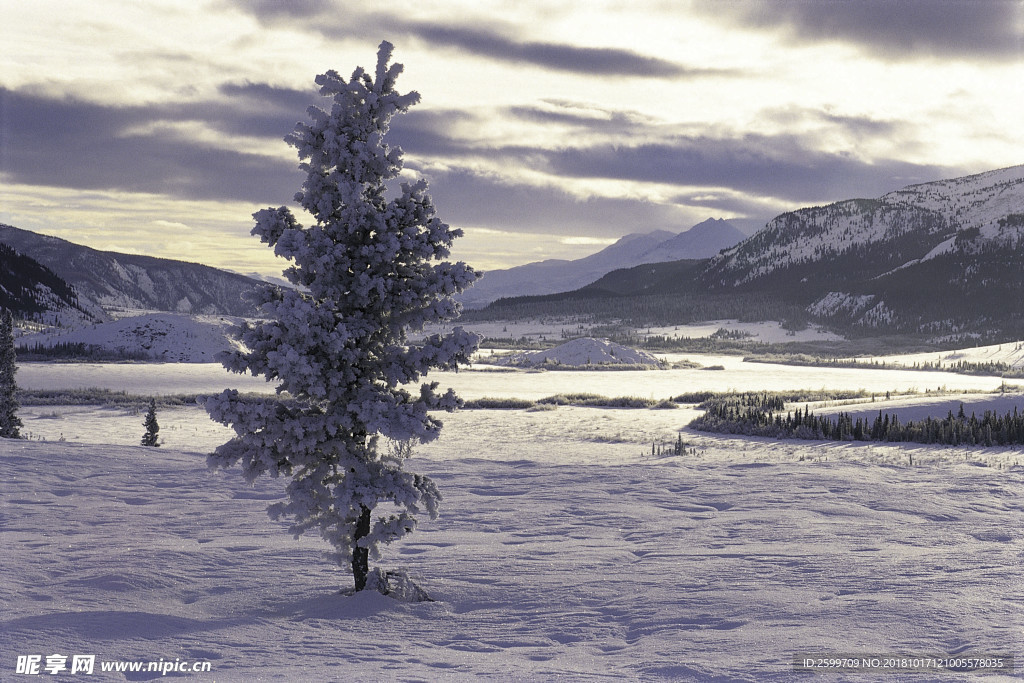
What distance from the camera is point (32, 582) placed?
34.8ft

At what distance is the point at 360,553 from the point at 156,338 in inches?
2640

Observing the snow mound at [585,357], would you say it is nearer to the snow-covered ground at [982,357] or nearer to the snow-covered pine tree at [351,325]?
the snow-covered ground at [982,357]

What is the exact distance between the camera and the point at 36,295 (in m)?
159

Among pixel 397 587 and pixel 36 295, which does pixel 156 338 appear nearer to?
pixel 397 587

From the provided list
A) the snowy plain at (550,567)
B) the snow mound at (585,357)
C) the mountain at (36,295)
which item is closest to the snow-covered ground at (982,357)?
the snow mound at (585,357)

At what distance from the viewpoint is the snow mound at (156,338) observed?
226ft

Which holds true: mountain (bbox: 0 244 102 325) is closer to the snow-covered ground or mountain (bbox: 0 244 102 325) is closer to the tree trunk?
the snow-covered ground

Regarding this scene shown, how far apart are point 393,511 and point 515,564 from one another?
4.24 meters

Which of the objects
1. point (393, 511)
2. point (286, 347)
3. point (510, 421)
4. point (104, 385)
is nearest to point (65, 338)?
A: point (104, 385)

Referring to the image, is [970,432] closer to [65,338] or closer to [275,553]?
[275,553]

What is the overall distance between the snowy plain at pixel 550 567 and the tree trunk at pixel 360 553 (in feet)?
1.32

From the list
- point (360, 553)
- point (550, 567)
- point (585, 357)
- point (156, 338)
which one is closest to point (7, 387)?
point (360, 553)

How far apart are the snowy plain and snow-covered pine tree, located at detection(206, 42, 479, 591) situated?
1574 mm

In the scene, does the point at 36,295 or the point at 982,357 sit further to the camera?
the point at 36,295
